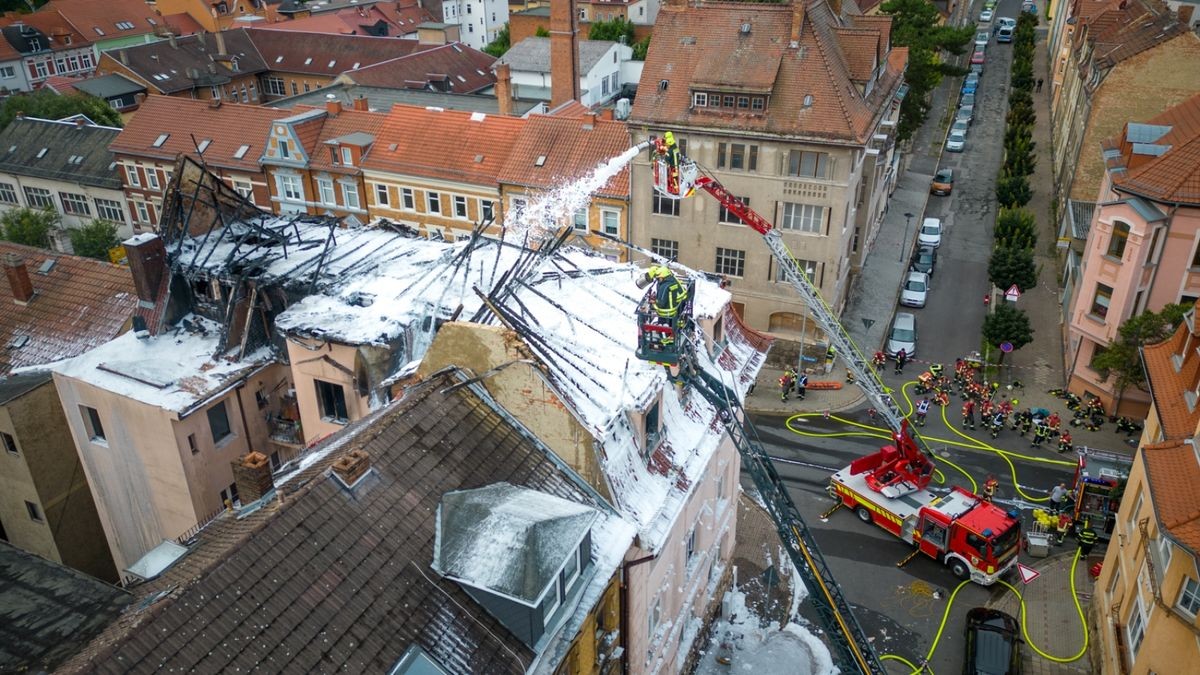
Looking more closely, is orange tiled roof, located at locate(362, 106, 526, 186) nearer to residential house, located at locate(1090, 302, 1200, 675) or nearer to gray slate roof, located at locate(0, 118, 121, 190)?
gray slate roof, located at locate(0, 118, 121, 190)

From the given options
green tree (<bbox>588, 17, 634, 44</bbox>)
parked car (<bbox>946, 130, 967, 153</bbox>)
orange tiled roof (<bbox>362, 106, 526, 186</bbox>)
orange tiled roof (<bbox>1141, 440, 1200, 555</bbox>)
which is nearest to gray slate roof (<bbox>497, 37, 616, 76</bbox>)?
green tree (<bbox>588, 17, 634, 44</bbox>)

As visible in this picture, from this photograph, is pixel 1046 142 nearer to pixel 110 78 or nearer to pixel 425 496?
pixel 425 496

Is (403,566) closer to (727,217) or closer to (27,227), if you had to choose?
(727,217)

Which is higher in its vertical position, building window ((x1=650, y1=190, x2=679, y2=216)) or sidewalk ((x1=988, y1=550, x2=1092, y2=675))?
building window ((x1=650, y1=190, x2=679, y2=216))

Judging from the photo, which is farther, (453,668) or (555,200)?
(555,200)

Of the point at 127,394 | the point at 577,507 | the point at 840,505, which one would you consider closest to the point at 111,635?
the point at 577,507

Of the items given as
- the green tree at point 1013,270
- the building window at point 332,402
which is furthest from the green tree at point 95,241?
the green tree at point 1013,270
